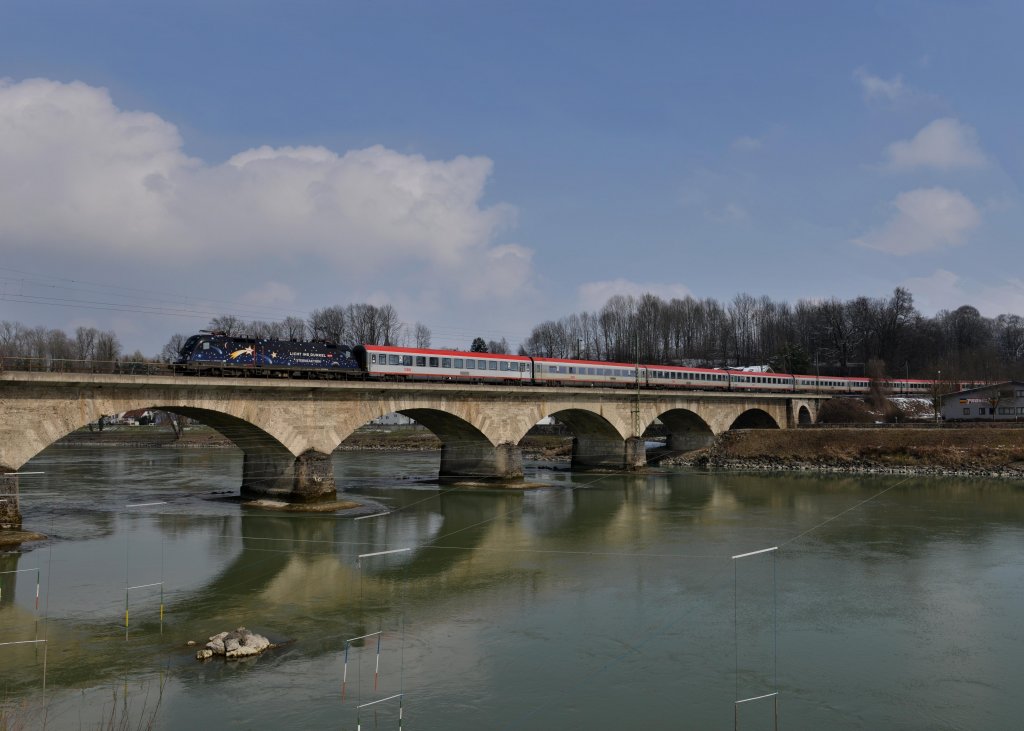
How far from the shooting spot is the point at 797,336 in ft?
391

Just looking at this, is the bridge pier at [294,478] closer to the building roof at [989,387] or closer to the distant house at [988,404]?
the distant house at [988,404]

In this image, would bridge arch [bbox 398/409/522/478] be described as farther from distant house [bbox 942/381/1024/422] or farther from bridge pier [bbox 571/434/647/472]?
distant house [bbox 942/381/1024/422]

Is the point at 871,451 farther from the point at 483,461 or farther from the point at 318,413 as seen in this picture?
the point at 318,413

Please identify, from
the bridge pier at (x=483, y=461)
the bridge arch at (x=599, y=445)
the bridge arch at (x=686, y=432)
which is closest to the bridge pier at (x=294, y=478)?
the bridge pier at (x=483, y=461)

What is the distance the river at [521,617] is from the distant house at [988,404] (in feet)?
120

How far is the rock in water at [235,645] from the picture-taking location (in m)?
15.1

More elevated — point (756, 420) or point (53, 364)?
point (53, 364)

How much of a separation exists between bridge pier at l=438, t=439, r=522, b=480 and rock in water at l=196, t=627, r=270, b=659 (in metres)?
30.0

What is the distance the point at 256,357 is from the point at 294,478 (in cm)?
666

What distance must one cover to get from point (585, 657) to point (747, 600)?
20.8 feet

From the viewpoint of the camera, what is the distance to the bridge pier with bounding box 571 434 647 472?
184ft

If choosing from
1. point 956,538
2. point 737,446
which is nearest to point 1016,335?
point 737,446

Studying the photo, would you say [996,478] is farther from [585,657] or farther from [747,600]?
[585,657]

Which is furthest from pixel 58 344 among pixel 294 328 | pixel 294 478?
pixel 294 478
